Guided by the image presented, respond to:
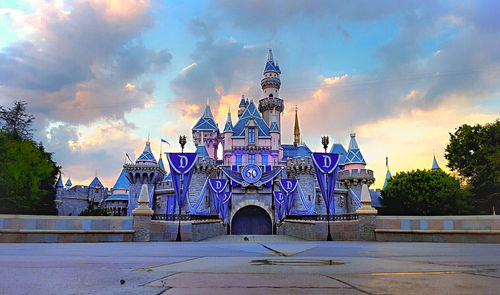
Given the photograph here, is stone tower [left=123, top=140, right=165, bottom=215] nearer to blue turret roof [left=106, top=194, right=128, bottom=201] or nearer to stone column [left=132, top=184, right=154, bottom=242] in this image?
blue turret roof [left=106, top=194, right=128, bottom=201]

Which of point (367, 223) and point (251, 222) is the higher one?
point (367, 223)

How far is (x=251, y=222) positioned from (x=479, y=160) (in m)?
24.5

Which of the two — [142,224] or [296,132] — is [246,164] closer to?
[142,224]

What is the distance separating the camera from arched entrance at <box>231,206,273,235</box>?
41.1 m

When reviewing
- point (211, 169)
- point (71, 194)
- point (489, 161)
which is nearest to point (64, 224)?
point (211, 169)

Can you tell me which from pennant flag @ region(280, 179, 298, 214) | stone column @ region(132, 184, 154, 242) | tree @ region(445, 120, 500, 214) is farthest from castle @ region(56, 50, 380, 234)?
stone column @ region(132, 184, 154, 242)

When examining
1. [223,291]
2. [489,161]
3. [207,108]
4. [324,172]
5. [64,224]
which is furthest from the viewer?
[207,108]

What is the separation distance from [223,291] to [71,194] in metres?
61.2

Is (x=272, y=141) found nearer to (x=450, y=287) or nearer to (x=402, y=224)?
(x=402, y=224)

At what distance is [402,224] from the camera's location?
15.6 meters

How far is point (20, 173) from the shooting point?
3362 centimetres

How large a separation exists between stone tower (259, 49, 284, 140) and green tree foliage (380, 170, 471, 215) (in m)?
19.1

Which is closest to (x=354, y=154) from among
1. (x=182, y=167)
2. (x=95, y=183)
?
(x=182, y=167)

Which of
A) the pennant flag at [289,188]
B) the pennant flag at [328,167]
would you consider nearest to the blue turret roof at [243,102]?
the pennant flag at [289,188]
